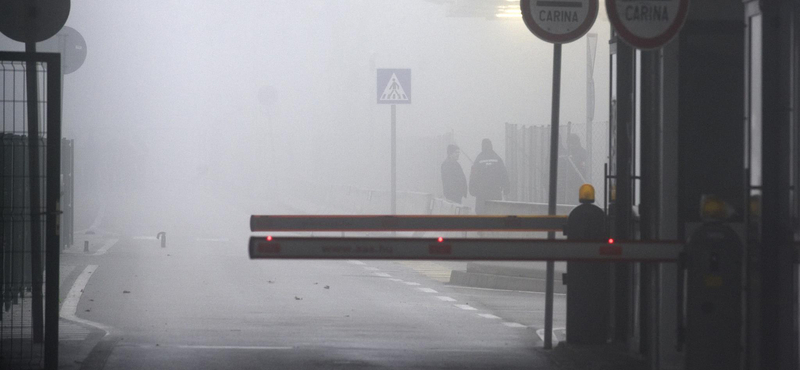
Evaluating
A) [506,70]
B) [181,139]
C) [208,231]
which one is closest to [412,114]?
[506,70]

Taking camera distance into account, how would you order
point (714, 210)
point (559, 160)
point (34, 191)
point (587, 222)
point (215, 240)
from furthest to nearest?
point (215, 240) < point (559, 160) < point (587, 222) < point (34, 191) < point (714, 210)

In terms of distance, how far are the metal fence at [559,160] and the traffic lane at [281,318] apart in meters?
3.50

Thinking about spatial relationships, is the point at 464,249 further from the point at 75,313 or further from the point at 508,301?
the point at 508,301

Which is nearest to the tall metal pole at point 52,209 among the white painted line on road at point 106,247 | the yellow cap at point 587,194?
the yellow cap at point 587,194

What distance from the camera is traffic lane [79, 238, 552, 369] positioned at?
896 centimetres

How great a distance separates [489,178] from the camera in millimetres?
22000

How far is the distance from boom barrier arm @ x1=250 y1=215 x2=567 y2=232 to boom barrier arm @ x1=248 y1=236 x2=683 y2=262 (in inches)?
99.3

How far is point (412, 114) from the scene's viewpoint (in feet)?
155

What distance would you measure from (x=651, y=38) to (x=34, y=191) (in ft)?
13.8

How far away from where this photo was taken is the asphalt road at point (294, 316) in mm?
8625

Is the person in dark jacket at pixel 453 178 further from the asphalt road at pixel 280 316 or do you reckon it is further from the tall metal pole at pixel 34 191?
the tall metal pole at pixel 34 191

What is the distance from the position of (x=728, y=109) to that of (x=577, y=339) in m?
2.18

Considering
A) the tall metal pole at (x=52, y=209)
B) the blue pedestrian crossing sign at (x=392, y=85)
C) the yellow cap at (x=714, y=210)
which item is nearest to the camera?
the yellow cap at (x=714, y=210)

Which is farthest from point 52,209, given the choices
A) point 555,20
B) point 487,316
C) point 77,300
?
point 77,300
